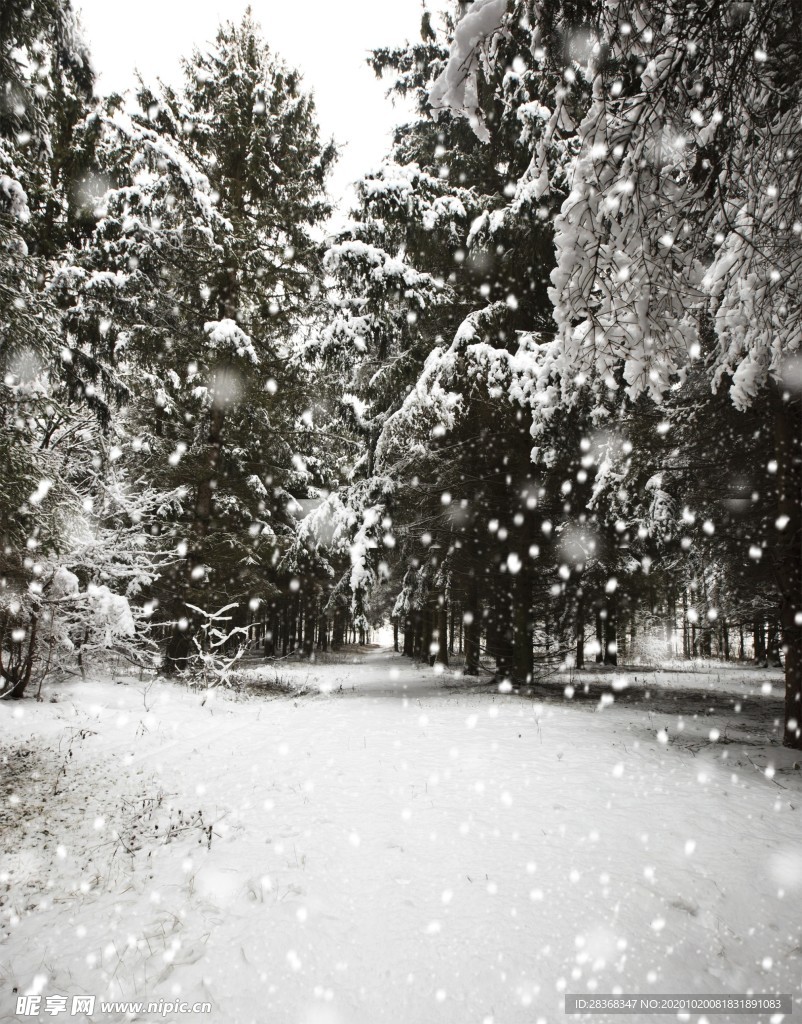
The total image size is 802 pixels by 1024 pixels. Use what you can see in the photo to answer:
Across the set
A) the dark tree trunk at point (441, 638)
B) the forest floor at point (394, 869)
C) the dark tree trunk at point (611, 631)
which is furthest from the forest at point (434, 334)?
the dark tree trunk at point (441, 638)

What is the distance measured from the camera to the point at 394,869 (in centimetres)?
386

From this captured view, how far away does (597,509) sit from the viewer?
9.70 metres

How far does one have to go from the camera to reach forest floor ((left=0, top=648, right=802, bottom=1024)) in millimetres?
2869

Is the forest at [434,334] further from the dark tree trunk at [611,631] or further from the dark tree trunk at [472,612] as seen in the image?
the dark tree trunk at [611,631]

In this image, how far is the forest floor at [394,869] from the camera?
2.87m

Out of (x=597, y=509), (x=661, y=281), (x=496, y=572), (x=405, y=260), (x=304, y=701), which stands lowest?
(x=304, y=701)

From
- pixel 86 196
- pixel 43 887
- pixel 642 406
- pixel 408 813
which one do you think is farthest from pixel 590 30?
pixel 86 196

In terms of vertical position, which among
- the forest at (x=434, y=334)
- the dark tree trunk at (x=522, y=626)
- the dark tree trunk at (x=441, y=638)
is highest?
the forest at (x=434, y=334)

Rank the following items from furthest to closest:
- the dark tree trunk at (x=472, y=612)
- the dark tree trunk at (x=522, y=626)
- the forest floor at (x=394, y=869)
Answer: the dark tree trunk at (x=472, y=612) → the dark tree trunk at (x=522, y=626) → the forest floor at (x=394, y=869)

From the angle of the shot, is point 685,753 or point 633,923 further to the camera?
point 685,753

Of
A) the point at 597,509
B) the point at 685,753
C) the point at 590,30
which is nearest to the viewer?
the point at 590,30

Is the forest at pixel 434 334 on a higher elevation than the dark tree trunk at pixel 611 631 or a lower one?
higher

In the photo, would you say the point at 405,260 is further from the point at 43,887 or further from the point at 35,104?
the point at 43,887

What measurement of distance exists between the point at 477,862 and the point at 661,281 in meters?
4.62
